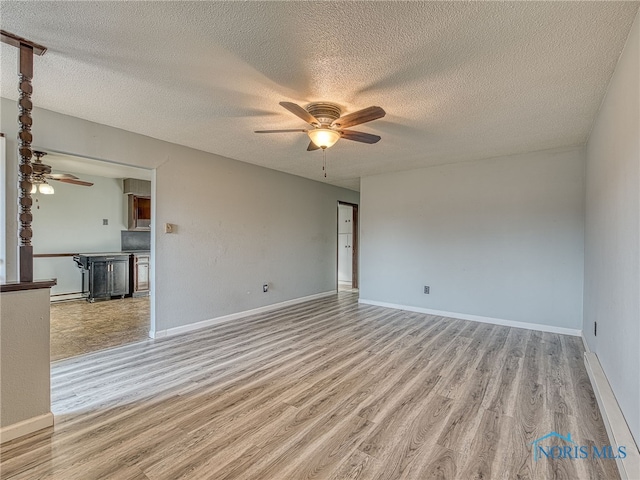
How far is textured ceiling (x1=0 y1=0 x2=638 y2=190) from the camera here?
162 centimetres

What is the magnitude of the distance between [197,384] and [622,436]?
9.22 ft

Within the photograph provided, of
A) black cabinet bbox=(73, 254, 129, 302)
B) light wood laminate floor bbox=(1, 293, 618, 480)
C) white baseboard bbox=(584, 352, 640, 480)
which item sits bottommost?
light wood laminate floor bbox=(1, 293, 618, 480)

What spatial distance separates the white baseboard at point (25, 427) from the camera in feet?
5.91

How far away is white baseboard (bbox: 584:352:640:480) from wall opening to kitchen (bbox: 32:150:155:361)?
500 cm

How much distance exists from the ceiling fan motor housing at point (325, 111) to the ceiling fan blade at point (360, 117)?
0.20ft

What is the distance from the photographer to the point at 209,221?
4227 millimetres

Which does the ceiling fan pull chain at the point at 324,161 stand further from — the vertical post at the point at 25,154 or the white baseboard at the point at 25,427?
the white baseboard at the point at 25,427

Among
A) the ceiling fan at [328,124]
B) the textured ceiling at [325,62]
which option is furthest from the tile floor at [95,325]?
the ceiling fan at [328,124]

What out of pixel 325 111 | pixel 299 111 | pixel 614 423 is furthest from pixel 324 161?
pixel 614 423

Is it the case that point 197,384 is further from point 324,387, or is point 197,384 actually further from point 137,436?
point 324,387

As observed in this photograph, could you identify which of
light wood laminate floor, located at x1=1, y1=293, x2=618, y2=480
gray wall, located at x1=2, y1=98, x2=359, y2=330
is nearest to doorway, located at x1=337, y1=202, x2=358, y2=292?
gray wall, located at x1=2, y1=98, x2=359, y2=330

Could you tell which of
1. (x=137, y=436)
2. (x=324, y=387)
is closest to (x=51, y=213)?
(x=137, y=436)

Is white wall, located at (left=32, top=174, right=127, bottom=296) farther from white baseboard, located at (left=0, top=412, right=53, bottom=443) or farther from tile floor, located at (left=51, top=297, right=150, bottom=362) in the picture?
white baseboard, located at (left=0, top=412, right=53, bottom=443)

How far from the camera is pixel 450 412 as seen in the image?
2127mm
